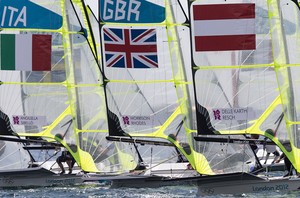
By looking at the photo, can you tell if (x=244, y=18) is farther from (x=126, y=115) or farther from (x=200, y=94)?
(x=126, y=115)

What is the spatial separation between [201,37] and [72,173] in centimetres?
667

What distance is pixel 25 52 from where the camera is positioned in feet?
116

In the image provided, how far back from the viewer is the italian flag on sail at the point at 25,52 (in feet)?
116

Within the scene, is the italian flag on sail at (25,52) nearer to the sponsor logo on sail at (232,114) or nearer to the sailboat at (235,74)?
the sailboat at (235,74)

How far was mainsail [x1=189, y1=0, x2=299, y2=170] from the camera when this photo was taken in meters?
30.0

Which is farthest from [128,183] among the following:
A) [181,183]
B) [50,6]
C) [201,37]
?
[50,6]

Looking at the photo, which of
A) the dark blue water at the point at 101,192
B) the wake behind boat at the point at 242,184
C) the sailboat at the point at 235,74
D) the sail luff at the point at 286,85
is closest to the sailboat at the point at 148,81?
the dark blue water at the point at 101,192

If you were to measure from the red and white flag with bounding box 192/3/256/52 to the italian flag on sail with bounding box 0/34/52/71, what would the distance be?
267 inches

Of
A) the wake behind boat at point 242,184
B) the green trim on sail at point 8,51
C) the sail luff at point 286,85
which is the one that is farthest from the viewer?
the green trim on sail at point 8,51

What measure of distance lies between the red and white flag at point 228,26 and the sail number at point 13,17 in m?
7.16

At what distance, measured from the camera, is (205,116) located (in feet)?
100


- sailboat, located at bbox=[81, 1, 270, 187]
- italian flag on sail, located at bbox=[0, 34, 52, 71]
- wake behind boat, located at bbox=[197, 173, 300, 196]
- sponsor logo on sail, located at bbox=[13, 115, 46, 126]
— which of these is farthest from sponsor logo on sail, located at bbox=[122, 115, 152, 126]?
wake behind boat, located at bbox=[197, 173, 300, 196]

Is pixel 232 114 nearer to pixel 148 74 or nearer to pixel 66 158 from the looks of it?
pixel 148 74

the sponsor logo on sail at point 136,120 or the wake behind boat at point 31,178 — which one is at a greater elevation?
the sponsor logo on sail at point 136,120
